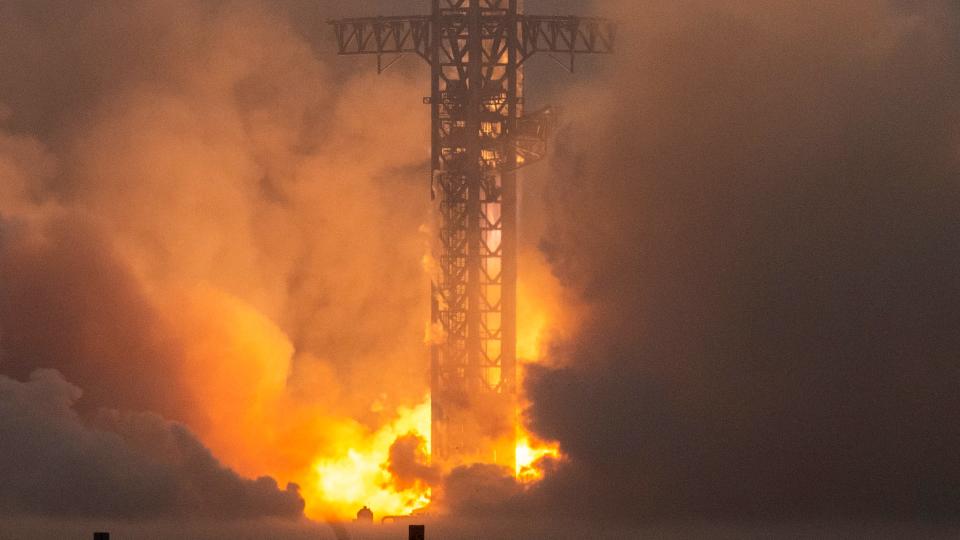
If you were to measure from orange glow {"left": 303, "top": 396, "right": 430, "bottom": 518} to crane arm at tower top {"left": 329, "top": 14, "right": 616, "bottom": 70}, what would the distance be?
13777mm

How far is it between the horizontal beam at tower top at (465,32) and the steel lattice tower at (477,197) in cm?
5

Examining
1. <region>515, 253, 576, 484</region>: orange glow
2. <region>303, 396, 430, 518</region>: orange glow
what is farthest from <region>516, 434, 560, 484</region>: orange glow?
<region>303, 396, 430, 518</region>: orange glow

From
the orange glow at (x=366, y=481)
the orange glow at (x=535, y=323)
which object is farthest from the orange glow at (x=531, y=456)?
the orange glow at (x=366, y=481)

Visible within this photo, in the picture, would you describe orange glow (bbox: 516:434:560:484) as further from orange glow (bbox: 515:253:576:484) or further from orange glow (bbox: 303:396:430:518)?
orange glow (bbox: 303:396:430:518)

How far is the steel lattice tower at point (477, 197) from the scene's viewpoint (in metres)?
134

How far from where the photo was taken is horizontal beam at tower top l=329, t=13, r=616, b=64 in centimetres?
13412

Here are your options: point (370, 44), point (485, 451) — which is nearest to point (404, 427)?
point (485, 451)

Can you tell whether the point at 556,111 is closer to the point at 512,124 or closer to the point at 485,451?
the point at 512,124

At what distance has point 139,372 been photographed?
135m

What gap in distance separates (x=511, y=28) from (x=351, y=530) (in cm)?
1912

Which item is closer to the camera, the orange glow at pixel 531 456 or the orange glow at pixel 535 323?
the orange glow at pixel 531 456

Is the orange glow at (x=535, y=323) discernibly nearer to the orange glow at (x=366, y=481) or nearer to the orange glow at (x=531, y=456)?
the orange glow at (x=531, y=456)

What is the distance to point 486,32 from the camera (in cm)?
13412

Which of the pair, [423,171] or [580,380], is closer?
[580,380]
